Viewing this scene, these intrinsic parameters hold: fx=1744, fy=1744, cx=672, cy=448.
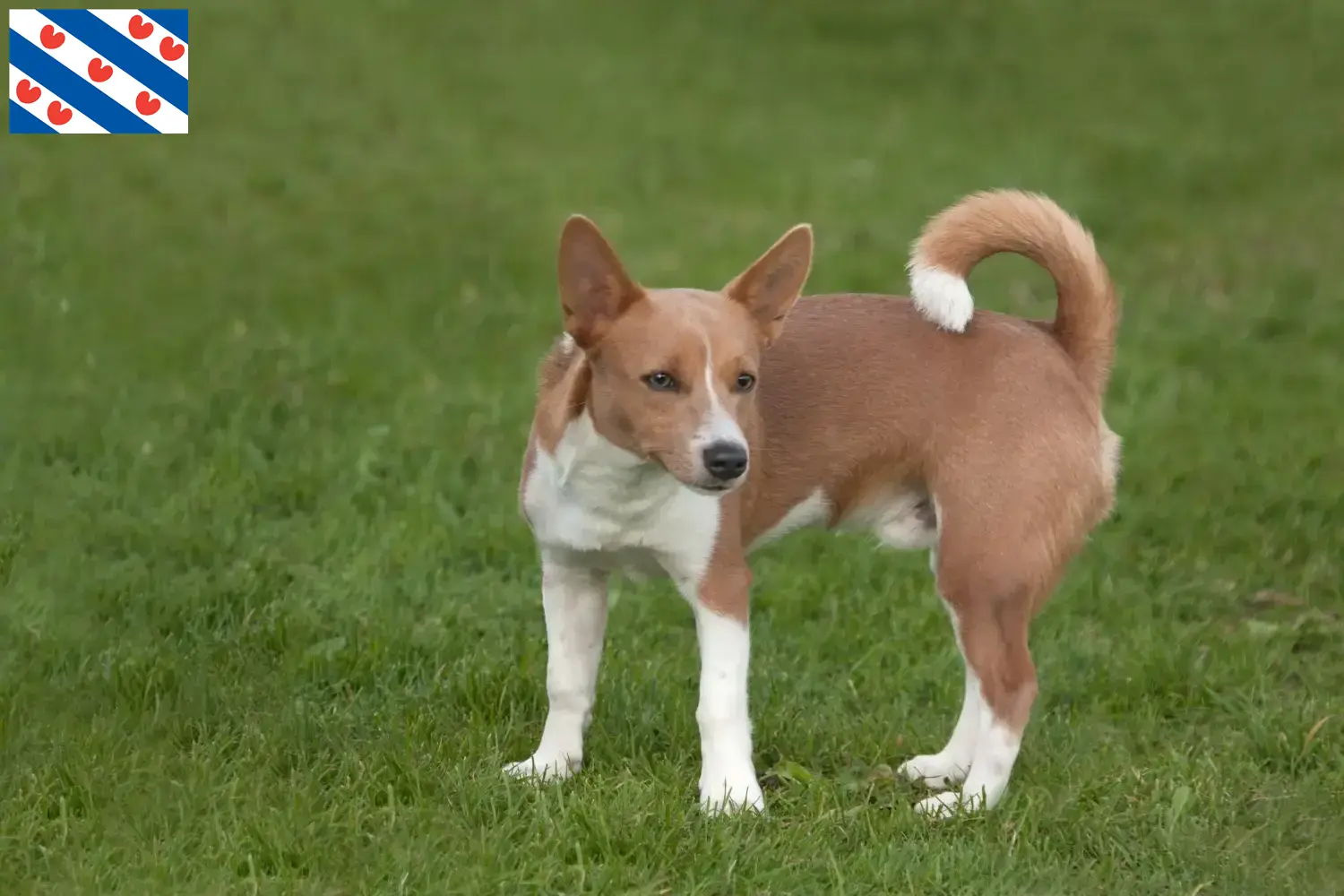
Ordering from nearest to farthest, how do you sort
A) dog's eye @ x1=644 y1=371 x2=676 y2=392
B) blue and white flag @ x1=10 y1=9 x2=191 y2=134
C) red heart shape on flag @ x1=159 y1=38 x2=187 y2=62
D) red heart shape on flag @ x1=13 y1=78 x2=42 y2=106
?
dog's eye @ x1=644 y1=371 x2=676 y2=392
blue and white flag @ x1=10 y1=9 x2=191 y2=134
red heart shape on flag @ x1=159 y1=38 x2=187 y2=62
red heart shape on flag @ x1=13 y1=78 x2=42 y2=106

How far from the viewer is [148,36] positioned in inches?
406

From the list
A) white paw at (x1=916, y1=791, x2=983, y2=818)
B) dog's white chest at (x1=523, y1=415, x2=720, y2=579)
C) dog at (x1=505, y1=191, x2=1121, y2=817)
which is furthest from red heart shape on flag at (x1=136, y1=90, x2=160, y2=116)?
white paw at (x1=916, y1=791, x2=983, y2=818)

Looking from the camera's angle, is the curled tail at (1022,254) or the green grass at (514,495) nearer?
the green grass at (514,495)

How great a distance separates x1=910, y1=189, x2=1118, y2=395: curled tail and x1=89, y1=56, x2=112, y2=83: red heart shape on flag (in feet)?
21.0

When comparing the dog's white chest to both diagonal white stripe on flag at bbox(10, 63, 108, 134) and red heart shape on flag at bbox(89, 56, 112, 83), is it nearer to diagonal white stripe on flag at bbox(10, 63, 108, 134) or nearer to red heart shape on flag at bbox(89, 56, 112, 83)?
red heart shape on flag at bbox(89, 56, 112, 83)

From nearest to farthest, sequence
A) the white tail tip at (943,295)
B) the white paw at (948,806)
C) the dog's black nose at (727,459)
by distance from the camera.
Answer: the dog's black nose at (727,459)
the white paw at (948,806)
the white tail tip at (943,295)

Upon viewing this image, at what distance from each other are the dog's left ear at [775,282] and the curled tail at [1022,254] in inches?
16.7

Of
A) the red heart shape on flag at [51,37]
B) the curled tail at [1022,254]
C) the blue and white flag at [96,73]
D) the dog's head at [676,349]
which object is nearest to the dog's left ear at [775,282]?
the dog's head at [676,349]

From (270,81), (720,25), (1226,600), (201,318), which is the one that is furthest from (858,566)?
(720,25)

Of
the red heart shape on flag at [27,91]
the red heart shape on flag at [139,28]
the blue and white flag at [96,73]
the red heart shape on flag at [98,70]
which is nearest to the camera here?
the red heart shape on flag at [98,70]

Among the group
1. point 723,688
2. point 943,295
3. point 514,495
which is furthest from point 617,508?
point 514,495

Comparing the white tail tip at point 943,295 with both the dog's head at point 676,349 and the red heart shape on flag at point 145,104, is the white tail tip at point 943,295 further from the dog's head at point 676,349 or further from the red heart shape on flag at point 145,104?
the red heart shape on flag at point 145,104

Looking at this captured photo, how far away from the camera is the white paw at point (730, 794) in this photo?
177 inches

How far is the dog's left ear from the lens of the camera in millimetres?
4488
